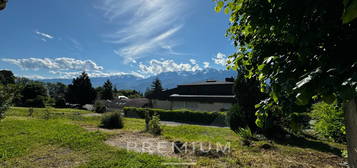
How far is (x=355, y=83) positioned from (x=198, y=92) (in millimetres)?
29678

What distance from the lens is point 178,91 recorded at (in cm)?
3322

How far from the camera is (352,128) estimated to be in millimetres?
1607

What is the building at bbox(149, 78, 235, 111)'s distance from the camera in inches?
952

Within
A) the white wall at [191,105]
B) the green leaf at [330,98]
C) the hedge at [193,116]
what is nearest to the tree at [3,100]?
the hedge at [193,116]

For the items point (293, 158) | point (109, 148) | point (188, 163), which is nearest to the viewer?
point (188, 163)

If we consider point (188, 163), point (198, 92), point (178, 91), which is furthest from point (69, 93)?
point (188, 163)

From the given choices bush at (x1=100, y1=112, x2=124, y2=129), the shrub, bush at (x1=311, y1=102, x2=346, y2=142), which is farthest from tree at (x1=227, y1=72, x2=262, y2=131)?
bush at (x1=100, y1=112, x2=124, y2=129)

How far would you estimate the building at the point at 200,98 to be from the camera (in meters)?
24.2

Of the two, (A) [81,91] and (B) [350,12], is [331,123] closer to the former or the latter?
(B) [350,12]

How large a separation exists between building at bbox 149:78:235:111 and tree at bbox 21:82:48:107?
30.0 meters

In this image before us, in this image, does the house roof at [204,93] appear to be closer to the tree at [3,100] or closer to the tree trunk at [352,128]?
the tree at [3,100]

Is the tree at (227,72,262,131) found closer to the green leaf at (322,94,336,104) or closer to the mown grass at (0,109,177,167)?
the mown grass at (0,109,177,167)

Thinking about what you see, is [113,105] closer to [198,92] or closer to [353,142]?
[198,92]

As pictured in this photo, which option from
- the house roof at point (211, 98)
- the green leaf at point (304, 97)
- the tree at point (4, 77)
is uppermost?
the tree at point (4, 77)
